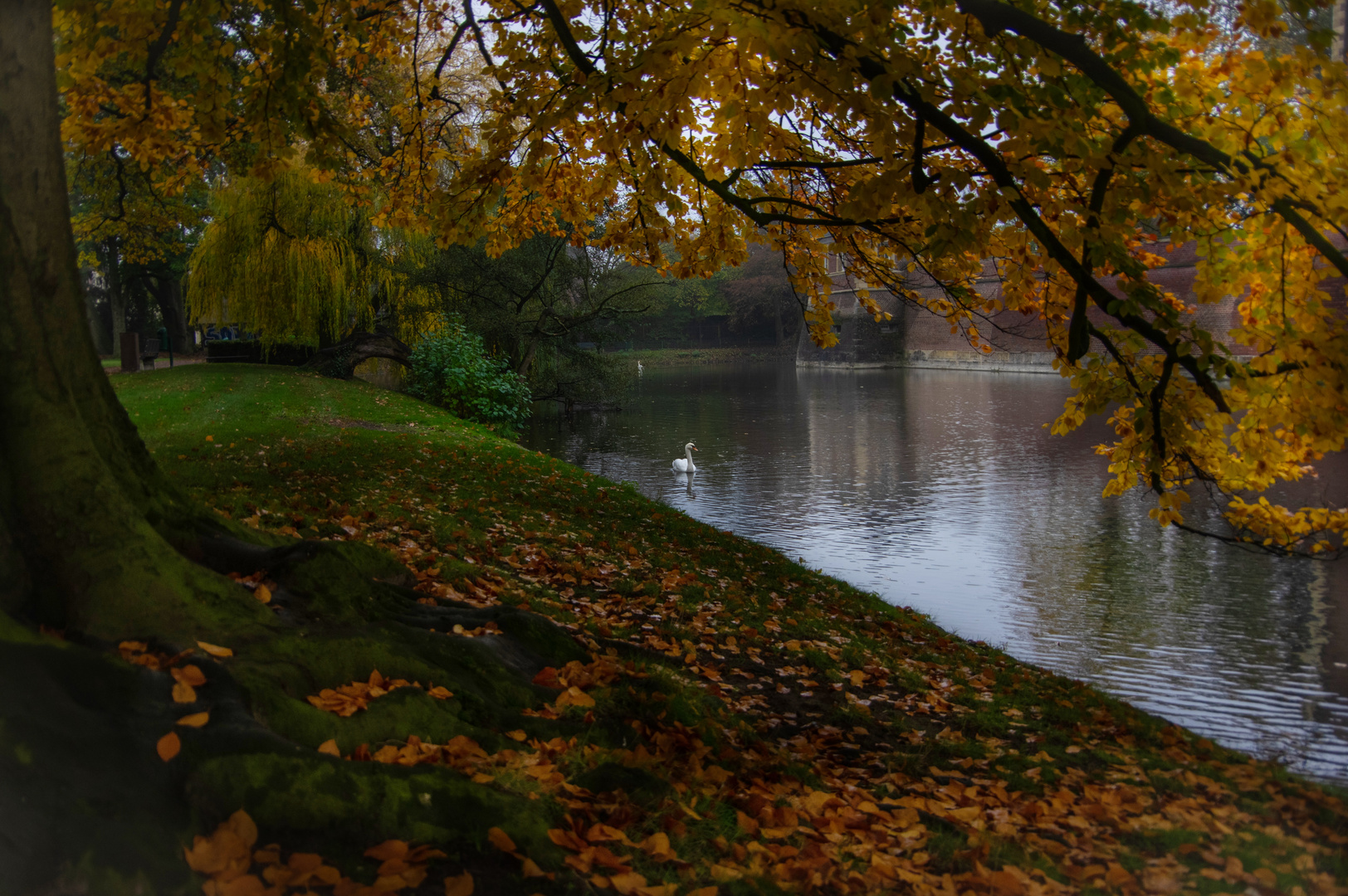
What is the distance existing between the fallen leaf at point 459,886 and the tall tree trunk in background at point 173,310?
136 feet

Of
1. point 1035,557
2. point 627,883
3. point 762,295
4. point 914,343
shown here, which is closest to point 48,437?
point 627,883

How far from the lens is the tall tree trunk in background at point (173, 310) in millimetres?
39688

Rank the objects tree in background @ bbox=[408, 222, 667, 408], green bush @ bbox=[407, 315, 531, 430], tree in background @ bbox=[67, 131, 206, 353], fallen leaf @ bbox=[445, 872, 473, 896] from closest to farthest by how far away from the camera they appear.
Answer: fallen leaf @ bbox=[445, 872, 473, 896]
tree in background @ bbox=[67, 131, 206, 353]
green bush @ bbox=[407, 315, 531, 430]
tree in background @ bbox=[408, 222, 667, 408]

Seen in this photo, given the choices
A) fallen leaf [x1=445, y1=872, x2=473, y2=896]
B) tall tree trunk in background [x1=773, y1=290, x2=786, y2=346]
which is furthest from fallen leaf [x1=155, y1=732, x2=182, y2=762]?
tall tree trunk in background [x1=773, y1=290, x2=786, y2=346]

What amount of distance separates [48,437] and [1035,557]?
12.7 metres

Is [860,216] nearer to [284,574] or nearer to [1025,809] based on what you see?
[1025,809]

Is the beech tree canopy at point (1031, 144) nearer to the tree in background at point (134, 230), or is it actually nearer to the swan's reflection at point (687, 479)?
the tree in background at point (134, 230)

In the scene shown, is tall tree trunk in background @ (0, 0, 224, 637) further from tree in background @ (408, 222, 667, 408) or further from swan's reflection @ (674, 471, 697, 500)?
tree in background @ (408, 222, 667, 408)

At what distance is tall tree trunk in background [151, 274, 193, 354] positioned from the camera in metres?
39.7

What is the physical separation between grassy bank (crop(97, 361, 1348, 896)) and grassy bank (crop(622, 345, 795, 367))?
72.1 metres

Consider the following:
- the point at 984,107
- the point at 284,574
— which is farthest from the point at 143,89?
the point at 984,107

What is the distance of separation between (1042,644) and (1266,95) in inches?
249

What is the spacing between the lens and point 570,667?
469cm

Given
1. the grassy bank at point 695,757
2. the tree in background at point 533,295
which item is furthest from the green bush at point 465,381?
the grassy bank at point 695,757
